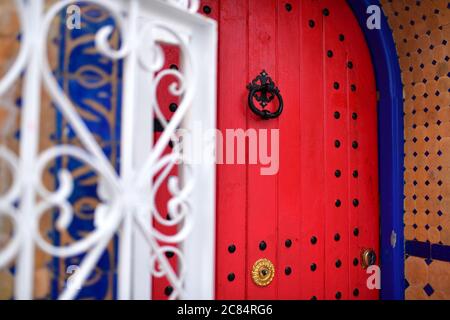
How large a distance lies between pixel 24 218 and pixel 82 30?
0.40 meters

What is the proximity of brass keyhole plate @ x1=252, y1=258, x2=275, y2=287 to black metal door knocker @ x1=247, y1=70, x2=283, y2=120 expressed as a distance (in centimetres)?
53

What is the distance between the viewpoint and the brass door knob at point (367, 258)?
151 cm

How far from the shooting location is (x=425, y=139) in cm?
150

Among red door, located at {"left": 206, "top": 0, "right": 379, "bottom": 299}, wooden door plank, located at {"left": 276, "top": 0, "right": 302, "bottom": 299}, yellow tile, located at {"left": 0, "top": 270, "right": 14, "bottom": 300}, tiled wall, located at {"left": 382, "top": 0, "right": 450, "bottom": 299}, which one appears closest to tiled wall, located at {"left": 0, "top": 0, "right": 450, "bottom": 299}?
tiled wall, located at {"left": 382, "top": 0, "right": 450, "bottom": 299}

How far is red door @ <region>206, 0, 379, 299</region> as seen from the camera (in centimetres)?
124

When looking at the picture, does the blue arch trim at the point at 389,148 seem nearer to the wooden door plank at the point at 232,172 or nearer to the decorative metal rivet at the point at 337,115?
the decorative metal rivet at the point at 337,115

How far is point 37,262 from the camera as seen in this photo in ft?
1.95


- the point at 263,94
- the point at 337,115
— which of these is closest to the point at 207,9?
the point at 263,94

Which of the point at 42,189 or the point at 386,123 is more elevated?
the point at 386,123

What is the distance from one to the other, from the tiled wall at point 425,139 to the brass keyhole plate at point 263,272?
2.27 ft

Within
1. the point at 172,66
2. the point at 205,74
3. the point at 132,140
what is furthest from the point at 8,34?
the point at 172,66

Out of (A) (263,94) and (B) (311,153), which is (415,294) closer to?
(B) (311,153)

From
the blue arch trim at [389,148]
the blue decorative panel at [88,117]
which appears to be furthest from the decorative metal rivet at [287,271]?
the blue decorative panel at [88,117]
